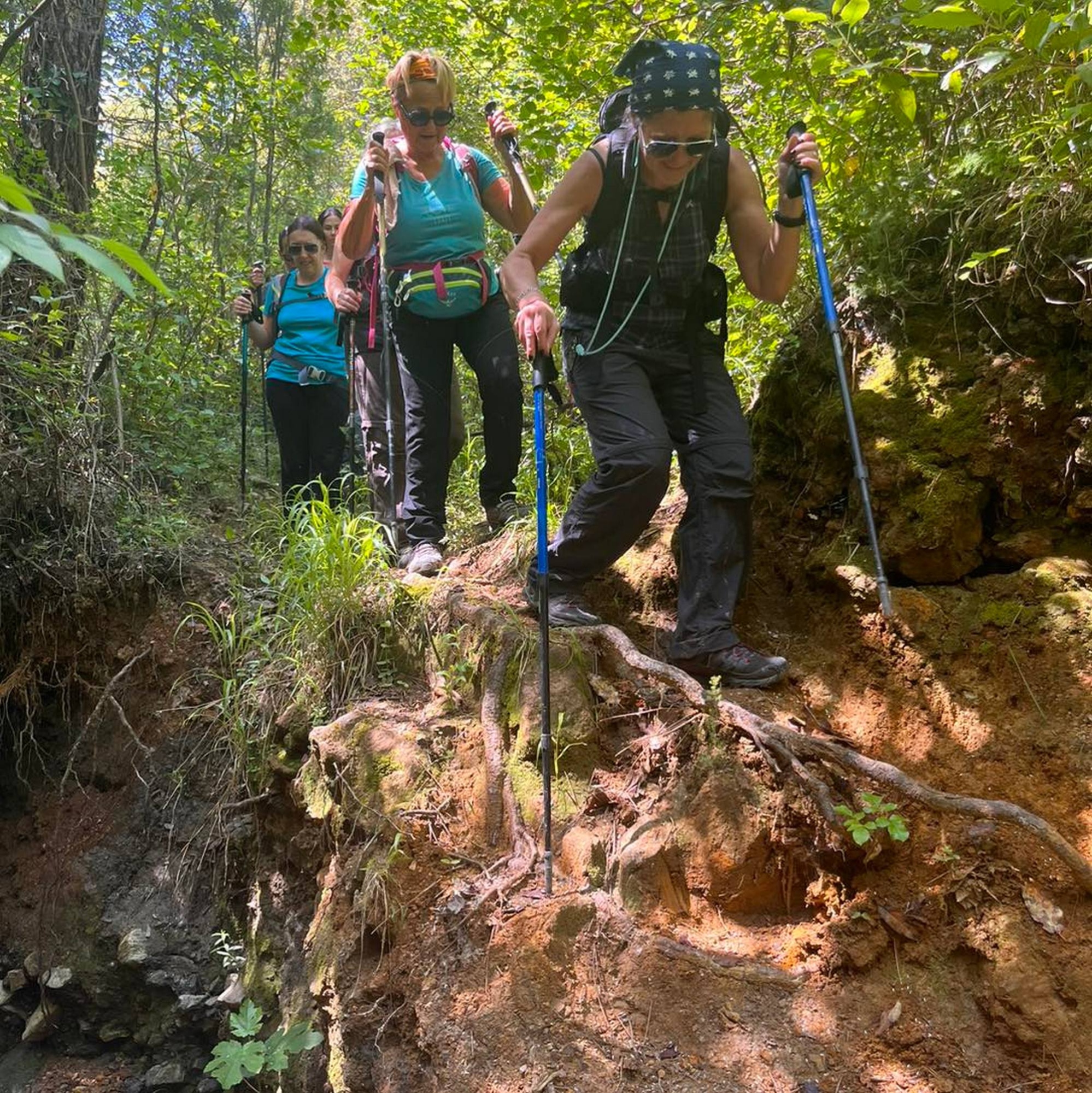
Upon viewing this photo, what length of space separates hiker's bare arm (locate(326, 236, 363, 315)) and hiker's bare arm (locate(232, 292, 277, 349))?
1.23 meters

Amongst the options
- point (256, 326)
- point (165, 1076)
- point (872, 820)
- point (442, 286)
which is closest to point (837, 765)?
point (872, 820)

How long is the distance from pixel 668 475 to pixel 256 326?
4350mm

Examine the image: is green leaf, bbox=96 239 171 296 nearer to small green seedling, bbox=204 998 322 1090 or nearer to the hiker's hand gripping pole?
small green seedling, bbox=204 998 322 1090

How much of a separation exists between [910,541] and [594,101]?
13.9 ft

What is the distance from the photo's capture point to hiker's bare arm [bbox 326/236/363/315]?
16.0 feet

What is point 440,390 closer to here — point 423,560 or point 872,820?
point 423,560

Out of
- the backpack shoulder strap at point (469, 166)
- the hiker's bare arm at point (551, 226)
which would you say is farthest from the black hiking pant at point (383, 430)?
the hiker's bare arm at point (551, 226)

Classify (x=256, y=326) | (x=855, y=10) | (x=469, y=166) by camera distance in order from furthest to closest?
(x=256, y=326), (x=469, y=166), (x=855, y=10)

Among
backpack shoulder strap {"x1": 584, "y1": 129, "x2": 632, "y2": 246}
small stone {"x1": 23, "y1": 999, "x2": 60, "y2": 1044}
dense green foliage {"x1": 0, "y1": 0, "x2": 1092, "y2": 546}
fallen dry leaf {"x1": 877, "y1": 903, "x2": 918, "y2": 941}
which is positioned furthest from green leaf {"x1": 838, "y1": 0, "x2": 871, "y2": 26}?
small stone {"x1": 23, "y1": 999, "x2": 60, "y2": 1044}

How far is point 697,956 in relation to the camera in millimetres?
2555

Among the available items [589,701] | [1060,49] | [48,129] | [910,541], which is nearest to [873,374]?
[910,541]

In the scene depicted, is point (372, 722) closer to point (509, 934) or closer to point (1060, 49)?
point (509, 934)

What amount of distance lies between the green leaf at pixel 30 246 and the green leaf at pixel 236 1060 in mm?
3068

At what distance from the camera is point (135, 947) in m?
4.36
